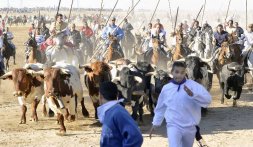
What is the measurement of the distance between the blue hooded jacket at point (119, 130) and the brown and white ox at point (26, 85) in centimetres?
693

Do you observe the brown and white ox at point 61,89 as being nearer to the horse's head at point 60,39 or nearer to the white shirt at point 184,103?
the horse's head at point 60,39

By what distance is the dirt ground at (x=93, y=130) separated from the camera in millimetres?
10039

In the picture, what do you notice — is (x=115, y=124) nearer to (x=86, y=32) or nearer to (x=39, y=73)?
(x=39, y=73)

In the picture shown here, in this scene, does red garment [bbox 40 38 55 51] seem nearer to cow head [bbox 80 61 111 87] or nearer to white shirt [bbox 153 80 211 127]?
cow head [bbox 80 61 111 87]

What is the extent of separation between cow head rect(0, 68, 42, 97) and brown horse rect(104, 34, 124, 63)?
3737mm

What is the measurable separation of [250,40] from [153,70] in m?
4.83

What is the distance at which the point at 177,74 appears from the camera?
623 cm

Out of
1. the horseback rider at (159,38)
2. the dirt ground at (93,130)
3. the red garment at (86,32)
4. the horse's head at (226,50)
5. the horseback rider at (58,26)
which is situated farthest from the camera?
the red garment at (86,32)

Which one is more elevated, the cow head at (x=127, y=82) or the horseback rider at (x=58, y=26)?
Result: the horseback rider at (x=58, y=26)

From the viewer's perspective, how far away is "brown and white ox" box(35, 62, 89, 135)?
1061 cm

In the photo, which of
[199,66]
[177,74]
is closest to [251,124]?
[199,66]

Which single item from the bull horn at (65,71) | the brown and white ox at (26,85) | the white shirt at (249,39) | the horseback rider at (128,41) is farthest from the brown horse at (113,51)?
the horseback rider at (128,41)

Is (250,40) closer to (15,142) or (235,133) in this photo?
(235,133)

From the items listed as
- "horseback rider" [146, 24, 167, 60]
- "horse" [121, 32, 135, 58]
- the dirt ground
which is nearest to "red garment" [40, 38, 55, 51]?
the dirt ground
